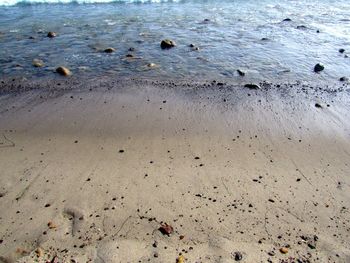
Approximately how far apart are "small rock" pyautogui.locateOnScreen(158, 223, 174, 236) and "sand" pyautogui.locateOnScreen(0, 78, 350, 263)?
0.27ft

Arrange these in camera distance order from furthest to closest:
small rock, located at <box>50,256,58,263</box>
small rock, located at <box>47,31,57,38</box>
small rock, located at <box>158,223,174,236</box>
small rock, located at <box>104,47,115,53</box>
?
small rock, located at <box>47,31,57,38</box> < small rock, located at <box>104,47,115,53</box> < small rock, located at <box>158,223,174,236</box> < small rock, located at <box>50,256,58,263</box>

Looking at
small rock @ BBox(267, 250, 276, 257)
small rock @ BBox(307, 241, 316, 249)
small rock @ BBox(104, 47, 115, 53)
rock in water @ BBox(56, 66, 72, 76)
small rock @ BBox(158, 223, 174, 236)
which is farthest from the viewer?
small rock @ BBox(104, 47, 115, 53)

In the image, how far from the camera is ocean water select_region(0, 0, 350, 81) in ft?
33.1

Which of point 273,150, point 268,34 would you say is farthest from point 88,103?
point 268,34

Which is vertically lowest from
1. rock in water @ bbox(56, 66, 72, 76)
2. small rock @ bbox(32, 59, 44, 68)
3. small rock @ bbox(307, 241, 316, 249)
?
small rock @ bbox(32, 59, 44, 68)

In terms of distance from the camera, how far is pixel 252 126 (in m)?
7.10

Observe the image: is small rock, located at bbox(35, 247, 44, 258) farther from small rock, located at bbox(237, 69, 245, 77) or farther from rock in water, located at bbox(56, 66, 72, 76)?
small rock, located at bbox(237, 69, 245, 77)

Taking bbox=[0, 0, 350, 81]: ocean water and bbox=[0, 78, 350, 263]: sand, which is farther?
bbox=[0, 0, 350, 81]: ocean water

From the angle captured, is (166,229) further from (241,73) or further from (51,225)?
(241,73)

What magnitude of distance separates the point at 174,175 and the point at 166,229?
123cm

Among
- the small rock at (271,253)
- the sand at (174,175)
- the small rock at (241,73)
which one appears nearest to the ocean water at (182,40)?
the small rock at (241,73)

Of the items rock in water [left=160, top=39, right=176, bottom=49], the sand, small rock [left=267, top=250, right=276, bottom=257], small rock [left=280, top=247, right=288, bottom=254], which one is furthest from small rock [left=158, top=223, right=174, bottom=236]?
rock in water [left=160, top=39, right=176, bottom=49]

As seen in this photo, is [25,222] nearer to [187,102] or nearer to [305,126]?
[187,102]

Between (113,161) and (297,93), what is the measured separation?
528 centimetres
